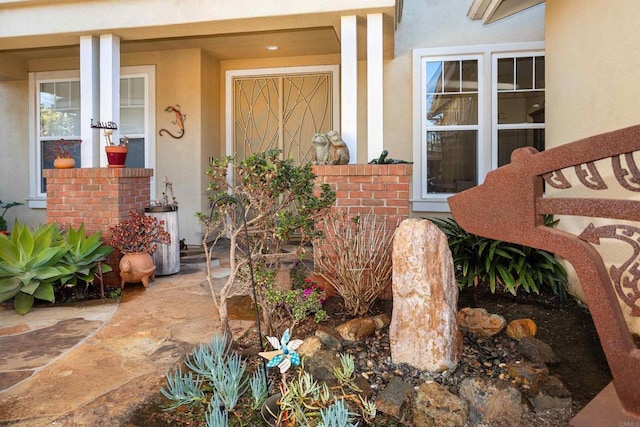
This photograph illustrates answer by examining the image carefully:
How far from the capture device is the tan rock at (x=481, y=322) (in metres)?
3.12

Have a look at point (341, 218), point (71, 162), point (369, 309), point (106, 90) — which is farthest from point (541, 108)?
point (71, 162)

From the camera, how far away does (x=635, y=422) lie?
5.15 ft

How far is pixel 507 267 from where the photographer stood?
417cm

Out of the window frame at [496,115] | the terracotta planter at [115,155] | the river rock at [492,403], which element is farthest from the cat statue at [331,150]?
the window frame at [496,115]

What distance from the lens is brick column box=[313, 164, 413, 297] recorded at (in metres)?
4.08

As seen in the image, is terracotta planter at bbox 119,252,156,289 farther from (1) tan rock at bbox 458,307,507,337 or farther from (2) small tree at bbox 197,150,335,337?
(1) tan rock at bbox 458,307,507,337

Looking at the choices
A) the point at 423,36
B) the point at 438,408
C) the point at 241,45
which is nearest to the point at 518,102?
the point at 423,36

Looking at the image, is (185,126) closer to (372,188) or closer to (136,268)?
(136,268)

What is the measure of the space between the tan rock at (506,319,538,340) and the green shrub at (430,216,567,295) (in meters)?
0.90

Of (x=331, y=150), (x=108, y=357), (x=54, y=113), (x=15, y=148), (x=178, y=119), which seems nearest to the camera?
Answer: (x=108, y=357)

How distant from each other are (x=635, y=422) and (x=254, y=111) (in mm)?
6685

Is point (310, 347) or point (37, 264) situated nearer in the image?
point (310, 347)

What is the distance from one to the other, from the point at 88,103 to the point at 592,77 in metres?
5.19

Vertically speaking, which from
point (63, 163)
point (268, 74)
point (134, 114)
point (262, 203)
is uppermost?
point (268, 74)
